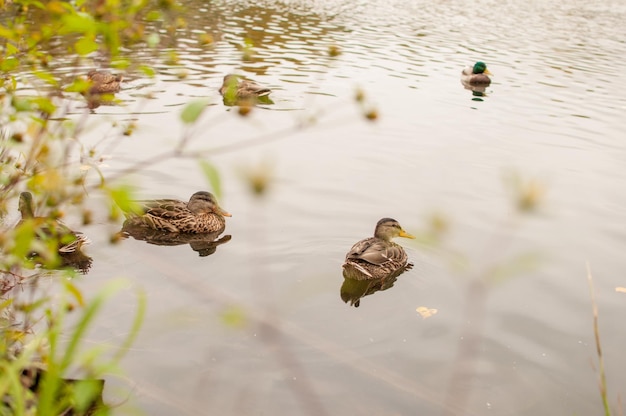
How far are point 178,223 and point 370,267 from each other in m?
2.29

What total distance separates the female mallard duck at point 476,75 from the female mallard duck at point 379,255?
336 inches

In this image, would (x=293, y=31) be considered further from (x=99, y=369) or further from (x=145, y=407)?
(x=99, y=369)

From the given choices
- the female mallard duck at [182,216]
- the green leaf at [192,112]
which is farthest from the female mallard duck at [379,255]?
the green leaf at [192,112]

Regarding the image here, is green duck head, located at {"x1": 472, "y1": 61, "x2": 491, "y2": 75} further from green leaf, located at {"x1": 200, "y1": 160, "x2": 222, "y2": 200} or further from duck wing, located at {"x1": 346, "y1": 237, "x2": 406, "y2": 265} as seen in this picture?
green leaf, located at {"x1": 200, "y1": 160, "x2": 222, "y2": 200}

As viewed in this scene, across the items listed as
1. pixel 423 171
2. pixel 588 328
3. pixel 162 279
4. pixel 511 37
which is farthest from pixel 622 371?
pixel 511 37

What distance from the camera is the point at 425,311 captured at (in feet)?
18.9

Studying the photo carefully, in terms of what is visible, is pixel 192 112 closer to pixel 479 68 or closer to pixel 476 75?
pixel 476 75

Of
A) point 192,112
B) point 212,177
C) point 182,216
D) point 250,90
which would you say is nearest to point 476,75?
point 250,90

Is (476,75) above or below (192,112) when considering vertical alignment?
below

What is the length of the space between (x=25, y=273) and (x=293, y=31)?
15522 mm

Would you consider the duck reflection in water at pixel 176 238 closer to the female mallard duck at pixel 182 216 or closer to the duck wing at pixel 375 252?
the female mallard duck at pixel 182 216

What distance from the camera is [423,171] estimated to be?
29.9ft

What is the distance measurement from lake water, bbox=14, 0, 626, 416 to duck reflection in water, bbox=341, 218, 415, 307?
0.10m

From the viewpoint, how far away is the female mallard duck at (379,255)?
621 cm
